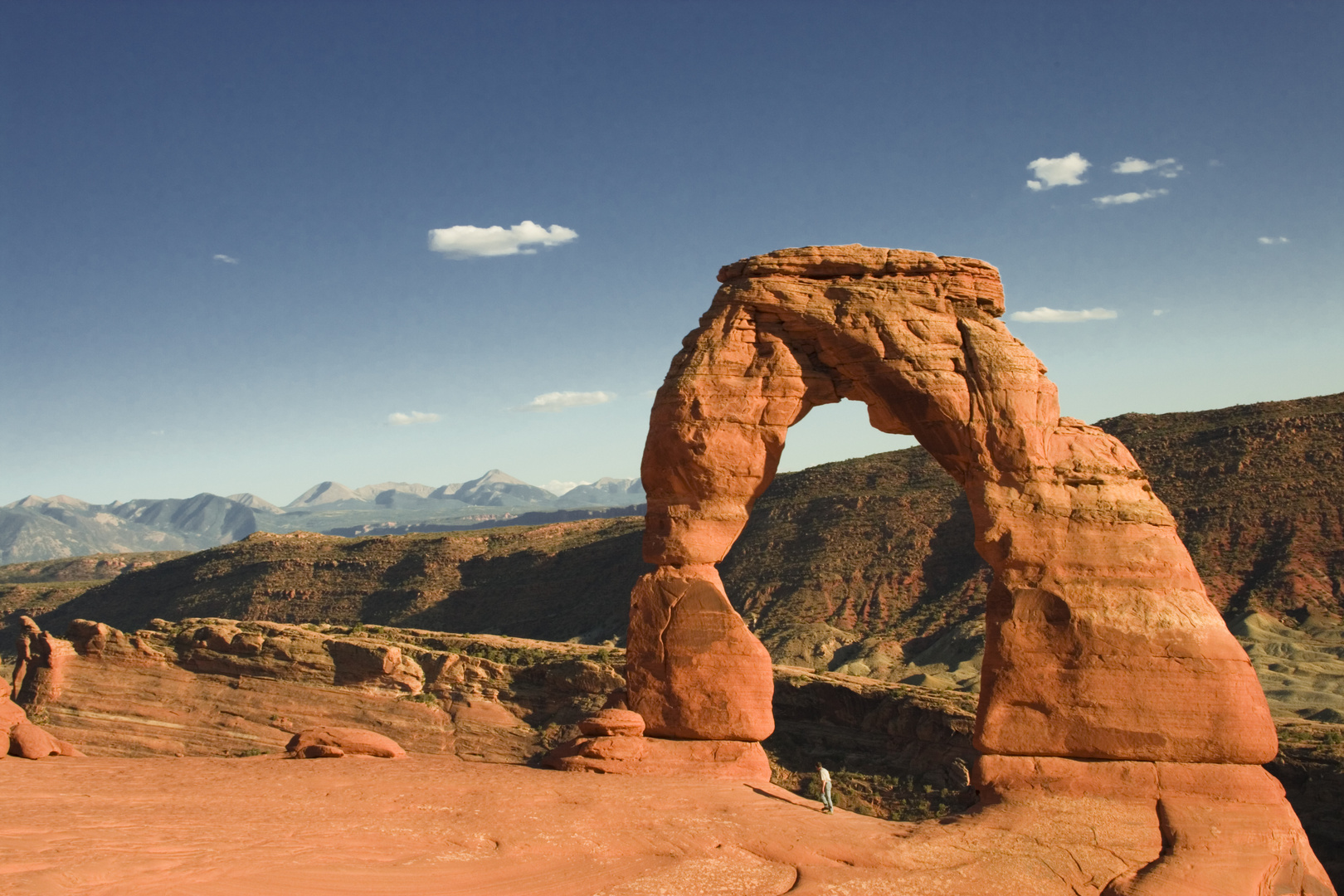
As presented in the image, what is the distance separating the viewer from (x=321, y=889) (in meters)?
11.8

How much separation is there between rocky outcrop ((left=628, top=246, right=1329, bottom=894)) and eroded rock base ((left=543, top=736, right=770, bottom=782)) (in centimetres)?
32

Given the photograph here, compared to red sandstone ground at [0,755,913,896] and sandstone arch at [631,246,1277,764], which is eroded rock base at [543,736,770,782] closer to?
sandstone arch at [631,246,1277,764]

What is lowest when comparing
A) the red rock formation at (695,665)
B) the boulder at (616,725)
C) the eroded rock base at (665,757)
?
the eroded rock base at (665,757)

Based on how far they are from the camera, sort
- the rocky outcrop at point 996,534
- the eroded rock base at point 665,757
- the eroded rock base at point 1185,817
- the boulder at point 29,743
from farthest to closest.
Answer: the boulder at point 29,743, the eroded rock base at point 665,757, the rocky outcrop at point 996,534, the eroded rock base at point 1185,817

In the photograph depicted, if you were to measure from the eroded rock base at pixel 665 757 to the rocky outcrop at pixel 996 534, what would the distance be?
1.05 ft

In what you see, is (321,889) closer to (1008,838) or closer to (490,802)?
(490,802)

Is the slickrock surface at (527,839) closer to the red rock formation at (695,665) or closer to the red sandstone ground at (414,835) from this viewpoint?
the red sandstone ground at (414,835)

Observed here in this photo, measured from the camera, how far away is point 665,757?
18.3 meters

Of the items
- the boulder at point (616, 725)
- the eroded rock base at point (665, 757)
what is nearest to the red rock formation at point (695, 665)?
the eroded rock base at point (665, 757)

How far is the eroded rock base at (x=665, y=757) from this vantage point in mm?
17984

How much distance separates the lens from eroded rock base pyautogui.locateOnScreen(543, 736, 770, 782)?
18.0m

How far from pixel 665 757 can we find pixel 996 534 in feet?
22.7

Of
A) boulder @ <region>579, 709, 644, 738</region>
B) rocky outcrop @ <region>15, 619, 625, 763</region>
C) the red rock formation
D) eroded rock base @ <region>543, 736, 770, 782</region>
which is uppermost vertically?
the red rock formation

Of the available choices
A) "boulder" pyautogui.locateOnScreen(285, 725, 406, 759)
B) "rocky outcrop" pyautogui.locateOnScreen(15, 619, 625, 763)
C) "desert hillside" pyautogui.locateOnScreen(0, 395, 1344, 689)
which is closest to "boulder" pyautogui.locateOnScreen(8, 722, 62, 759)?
"boulder" pyautogui.locateOnScreen(285, 725, 406, 759)
